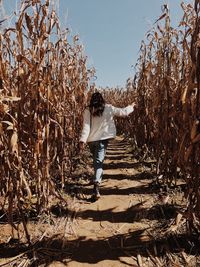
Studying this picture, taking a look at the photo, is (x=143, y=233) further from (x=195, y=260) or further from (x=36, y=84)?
(x=36, y=84)

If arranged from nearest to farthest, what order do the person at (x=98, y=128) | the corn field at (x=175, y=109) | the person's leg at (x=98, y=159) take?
the corn field at (x=175, y=109) → the person's leg at (x=98, y=159) → the person at (x=98, y=128)

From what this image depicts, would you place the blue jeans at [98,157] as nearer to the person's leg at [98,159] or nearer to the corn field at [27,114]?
the person's leg at [98,159]

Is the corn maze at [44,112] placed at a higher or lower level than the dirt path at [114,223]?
higher

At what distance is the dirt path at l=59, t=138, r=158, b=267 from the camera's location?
2703mm

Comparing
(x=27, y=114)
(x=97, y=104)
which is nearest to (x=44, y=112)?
(x=27, y=114)

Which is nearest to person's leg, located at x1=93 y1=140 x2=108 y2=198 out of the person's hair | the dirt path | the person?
the person

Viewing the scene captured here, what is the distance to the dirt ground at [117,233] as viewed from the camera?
2639mm

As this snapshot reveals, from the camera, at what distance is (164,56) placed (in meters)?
4.20

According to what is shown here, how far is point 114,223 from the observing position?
337cm

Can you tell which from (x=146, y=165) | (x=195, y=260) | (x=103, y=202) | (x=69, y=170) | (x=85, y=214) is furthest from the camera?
(x=146, y=165)

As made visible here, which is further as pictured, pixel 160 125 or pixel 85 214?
pixel 160 125

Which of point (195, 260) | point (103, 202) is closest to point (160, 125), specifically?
point (103, 202)

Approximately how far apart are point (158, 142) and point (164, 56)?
3.73 feet

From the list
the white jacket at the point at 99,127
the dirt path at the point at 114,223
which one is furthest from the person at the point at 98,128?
the dirt path at the point at 114,223
